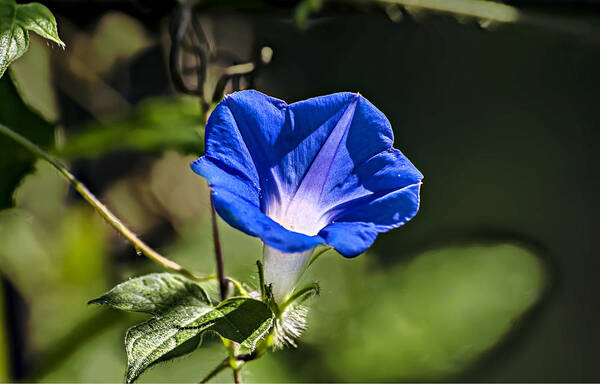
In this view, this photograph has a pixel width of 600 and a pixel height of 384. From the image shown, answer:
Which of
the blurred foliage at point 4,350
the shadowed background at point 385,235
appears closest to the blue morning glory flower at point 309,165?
the shadowed background at point 385,235

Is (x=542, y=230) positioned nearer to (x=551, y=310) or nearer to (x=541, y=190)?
(x=541, y=190)

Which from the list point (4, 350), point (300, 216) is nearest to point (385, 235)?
point (4, 350)

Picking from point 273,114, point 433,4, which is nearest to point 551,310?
point 433,4

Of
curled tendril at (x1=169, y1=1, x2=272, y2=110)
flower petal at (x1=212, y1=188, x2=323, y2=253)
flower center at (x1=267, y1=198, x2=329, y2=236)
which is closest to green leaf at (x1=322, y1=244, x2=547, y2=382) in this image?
curled tendril at (x1=169, y1=1, x2=272, y2=110)

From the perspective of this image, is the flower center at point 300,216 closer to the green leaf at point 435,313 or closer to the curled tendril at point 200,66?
the curled tendril at point 200,66

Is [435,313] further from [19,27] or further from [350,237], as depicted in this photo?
[19,27]
